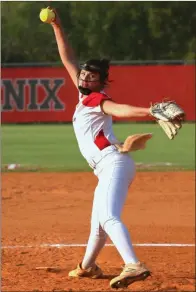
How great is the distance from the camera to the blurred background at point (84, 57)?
59.4 feet

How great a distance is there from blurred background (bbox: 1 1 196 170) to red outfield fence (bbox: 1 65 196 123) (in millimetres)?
37

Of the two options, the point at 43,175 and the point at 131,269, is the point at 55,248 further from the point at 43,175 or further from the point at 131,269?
the point at 43,175

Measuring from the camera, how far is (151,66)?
2711 cm

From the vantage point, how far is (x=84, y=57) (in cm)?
3622

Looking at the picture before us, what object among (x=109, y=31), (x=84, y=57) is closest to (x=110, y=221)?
(x=84, y=57)

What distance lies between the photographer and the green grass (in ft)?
49.6

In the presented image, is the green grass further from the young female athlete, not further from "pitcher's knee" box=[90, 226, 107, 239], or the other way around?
the young female athlete

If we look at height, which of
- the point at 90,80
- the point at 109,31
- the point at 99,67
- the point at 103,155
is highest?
the point at 99,67

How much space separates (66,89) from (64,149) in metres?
9.39

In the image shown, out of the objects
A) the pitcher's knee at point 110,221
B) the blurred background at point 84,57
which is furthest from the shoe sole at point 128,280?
the blurred background at point 84,57

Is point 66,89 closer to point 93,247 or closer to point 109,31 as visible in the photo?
point 109,31

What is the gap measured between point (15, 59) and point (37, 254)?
29.6m

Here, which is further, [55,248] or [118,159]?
[55,248]

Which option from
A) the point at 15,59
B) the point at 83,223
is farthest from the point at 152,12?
the point at 83,223
